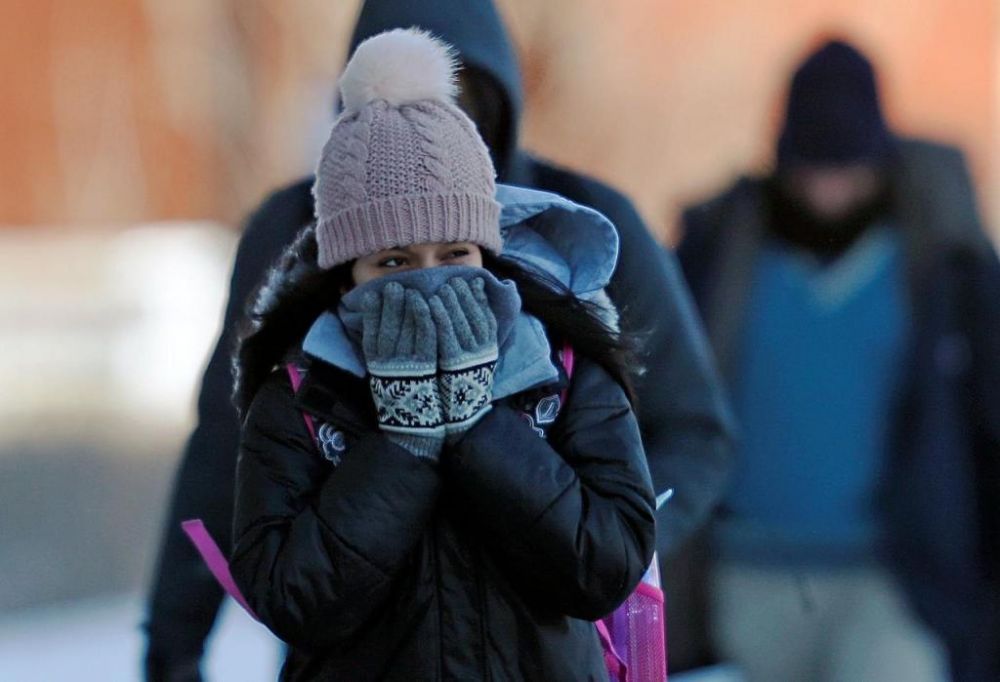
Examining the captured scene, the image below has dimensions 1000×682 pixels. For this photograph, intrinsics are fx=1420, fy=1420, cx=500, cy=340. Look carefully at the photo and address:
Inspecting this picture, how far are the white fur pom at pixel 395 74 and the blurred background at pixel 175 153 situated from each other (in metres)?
1.26

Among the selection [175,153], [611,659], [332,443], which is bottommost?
[611,659]

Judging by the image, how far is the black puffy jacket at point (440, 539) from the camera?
1.61 m

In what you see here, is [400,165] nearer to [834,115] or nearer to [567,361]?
[567,361]

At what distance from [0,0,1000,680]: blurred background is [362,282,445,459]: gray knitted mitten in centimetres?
147

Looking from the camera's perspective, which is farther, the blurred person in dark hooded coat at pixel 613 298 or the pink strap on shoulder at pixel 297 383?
the blurred person in dark hooded coat at pixel 613 298

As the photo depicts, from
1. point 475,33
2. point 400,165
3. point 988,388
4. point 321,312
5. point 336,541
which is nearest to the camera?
point 336,541

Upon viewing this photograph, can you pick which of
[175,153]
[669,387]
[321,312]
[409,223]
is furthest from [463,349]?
[175,153]

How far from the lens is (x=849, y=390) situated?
3.27 meters

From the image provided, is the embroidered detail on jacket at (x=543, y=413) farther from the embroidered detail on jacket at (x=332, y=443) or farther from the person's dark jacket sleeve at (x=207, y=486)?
the person's dark jacket sleeve at (x=207, y=486)

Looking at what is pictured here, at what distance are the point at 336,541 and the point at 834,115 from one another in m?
2.01

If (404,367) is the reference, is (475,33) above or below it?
above

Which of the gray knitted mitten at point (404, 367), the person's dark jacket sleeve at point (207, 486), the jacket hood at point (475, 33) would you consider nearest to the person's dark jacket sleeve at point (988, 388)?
the jacket hood at point (475, 33)

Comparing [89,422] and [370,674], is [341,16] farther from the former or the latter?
[370,674]

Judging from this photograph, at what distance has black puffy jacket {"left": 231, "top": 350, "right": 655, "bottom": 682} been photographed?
161cm
